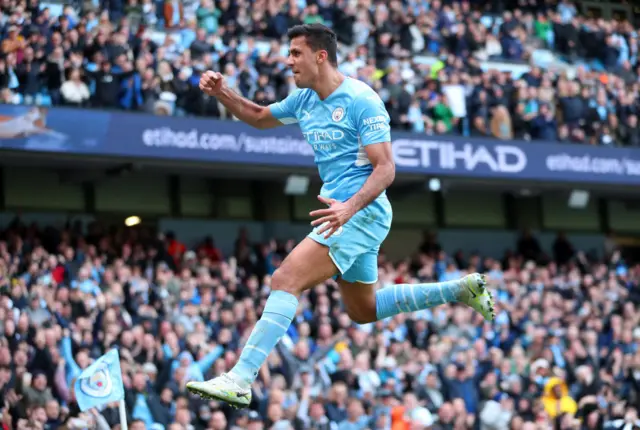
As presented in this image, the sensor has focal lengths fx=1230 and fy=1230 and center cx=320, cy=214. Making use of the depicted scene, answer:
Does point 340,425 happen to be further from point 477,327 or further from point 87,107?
point 87,107

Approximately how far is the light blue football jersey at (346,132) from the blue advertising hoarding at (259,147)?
11735 millimetres

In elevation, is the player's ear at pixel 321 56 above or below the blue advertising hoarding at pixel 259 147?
below

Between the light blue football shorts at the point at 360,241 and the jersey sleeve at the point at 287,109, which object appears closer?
the light blue football shorts at the point at 360,241

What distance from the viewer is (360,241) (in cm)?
759

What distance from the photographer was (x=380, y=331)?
18.3m

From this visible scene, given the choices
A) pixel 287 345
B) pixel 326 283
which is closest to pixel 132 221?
Result: pixel 326 283

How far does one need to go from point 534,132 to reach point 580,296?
11.3 ft

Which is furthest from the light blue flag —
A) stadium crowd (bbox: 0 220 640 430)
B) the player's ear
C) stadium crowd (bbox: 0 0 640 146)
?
stadium crowd (bbox: 0 0 640 146)

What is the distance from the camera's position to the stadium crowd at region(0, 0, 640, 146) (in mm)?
19125

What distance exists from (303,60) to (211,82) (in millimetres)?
682

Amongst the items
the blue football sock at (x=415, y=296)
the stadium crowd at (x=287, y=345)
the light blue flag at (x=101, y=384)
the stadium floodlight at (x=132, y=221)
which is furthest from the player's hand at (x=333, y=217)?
the stadium floodlight at (x=132, y=221)

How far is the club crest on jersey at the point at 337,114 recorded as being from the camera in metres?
7.61

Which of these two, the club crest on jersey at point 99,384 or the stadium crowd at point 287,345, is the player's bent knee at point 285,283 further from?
the stadium crowd at point 287,345

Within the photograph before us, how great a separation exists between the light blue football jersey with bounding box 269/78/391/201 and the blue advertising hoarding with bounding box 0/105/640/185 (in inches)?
462
